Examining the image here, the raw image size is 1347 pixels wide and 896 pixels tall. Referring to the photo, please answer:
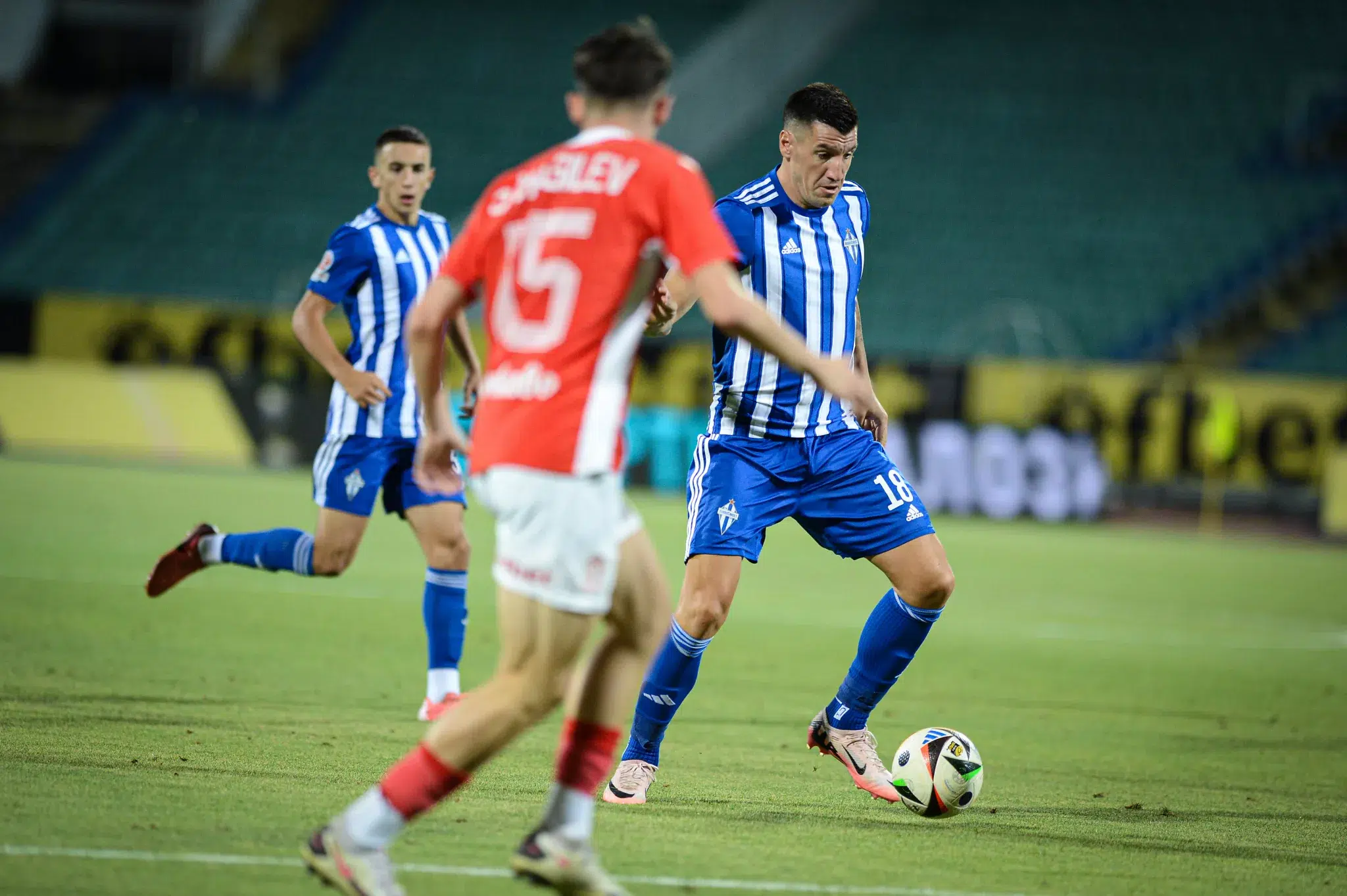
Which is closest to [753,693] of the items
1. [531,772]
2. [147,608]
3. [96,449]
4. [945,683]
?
[945,683]

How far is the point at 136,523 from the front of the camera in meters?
A: 13.8

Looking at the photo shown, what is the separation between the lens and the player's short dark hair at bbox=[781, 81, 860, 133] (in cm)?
612

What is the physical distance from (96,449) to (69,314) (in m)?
3.17

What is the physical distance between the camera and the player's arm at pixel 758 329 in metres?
3.95

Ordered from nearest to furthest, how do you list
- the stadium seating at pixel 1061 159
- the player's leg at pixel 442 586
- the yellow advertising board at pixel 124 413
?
the player's leg at pixel 442 586
the yellow advertising board at pixel 124 413
the stadium seating at pixel 1061 159

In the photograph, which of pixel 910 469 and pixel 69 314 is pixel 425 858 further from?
pixel 69 314

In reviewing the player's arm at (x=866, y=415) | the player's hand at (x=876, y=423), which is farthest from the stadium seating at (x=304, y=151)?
the player's hand at (x=876, y=423)

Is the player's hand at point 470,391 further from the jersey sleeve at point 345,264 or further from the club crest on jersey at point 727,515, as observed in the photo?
the club crest on jersey at point 727,515

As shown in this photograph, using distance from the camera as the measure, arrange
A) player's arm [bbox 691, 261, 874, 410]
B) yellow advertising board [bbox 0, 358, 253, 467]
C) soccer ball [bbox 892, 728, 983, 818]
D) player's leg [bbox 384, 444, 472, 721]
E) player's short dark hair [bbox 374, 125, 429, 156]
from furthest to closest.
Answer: yellow advertising board [bbox 0, 358, 253, 467]
player's short dark hair [bbox 374, 125, 429, 156]
player's leg [bbox 384, 444, 472, 721]
soccer ball [bbox 892, 728, 983, 818]
player's arm [bbox 691, 261, 874, 410]

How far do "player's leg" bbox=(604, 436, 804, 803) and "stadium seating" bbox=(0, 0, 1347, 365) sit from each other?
837 inches

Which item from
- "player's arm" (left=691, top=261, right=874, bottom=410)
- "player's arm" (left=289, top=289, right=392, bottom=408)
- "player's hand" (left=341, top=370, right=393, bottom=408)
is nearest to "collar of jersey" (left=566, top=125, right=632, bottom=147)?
"player's arm" (left=691, top=261, right=874, bottom=410)

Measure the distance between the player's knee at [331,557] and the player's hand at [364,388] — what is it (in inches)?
25.4

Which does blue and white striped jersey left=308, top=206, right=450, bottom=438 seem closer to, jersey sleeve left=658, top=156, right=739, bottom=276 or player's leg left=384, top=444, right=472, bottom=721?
player's leg left=384, top=444, right=472, bottom=721

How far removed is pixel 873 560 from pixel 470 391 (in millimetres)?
1973
